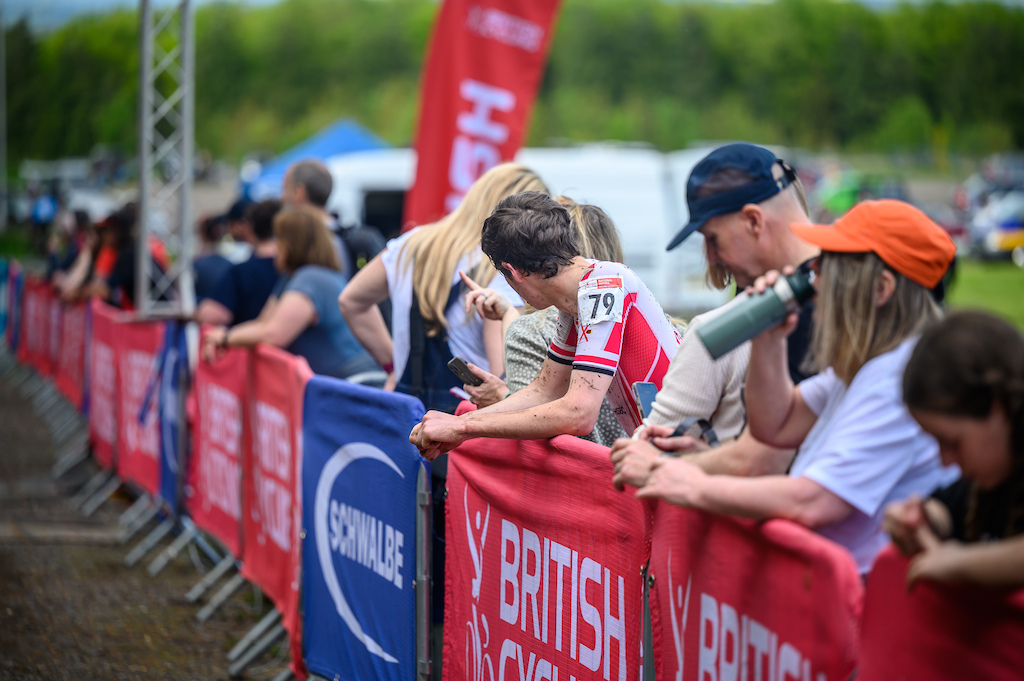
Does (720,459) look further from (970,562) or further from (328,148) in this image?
(328,148)

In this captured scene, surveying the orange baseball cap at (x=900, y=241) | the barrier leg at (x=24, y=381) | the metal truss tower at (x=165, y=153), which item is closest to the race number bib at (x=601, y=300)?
the orange baseball cap at (x=900, y=241)

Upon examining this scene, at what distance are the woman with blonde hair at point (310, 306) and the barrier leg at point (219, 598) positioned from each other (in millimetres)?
1308

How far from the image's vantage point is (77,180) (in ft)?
191

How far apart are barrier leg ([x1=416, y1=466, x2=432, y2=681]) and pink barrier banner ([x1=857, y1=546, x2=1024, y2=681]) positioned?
1800 mm

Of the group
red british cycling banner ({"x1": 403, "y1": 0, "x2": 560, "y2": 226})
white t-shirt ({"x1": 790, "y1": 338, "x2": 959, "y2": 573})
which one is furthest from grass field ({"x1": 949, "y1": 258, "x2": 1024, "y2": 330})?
white t-shirt ({"x1": 790, "y1": 338, "x2": 959, "y2": 573})

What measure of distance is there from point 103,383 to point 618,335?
23.4 feet

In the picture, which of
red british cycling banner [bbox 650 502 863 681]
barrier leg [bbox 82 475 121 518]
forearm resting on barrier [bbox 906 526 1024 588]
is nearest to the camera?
forearm resting on barrier [bbox 906 526 1024 588]

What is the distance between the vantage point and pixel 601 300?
9.02 ft

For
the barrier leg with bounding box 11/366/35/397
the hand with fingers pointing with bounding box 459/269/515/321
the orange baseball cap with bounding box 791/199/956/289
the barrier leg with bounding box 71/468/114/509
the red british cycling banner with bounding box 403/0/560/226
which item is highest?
the red british cycling banner with bounding box 403/0/560/226

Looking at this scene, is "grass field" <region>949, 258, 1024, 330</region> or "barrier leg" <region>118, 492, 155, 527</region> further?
"grass field" <region>949, 258, 1024, 330</region>

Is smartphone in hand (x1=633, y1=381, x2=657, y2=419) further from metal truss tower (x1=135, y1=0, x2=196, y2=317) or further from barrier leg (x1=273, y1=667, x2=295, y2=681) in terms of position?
metal truss tower (x1=135, y1=0, x2=196, y2=317)

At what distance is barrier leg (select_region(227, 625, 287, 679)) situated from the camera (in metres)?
4.68

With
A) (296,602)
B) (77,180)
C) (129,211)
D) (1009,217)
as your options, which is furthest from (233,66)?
(296,602)

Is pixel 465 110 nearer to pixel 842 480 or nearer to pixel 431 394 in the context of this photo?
pixel 431 394
